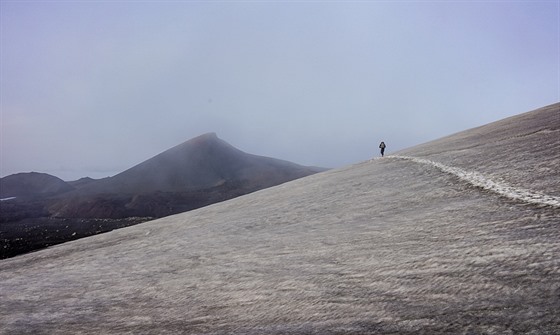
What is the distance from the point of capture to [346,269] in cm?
694

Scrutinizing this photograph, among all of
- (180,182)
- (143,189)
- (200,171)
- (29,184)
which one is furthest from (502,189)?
(29,184)

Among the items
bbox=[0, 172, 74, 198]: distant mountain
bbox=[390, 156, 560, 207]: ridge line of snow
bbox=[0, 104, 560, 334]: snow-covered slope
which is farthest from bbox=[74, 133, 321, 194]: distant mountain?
bbox=[390, 156, 560, 207]: ridge line of snow

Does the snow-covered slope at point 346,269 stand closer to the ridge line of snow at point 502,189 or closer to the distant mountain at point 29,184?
the ridge line of snow at point 502,189

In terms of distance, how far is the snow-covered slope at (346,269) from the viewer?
5098mm

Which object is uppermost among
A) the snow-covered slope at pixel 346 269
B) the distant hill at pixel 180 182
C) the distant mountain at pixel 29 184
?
the distant mountain at pixel 29 184

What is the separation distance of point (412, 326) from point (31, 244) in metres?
56.8

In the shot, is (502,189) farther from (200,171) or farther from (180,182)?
(200,171)

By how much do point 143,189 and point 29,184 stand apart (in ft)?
239

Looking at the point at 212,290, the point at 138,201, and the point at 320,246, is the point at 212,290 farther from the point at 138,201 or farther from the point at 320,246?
the point at 138,201

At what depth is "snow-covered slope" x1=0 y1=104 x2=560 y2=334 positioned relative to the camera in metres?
5.10

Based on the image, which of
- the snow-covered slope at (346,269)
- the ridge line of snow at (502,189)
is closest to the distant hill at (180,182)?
the snow-covered slope at (346,269)

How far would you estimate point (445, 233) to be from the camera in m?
7.28

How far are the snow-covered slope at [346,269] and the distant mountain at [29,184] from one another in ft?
565

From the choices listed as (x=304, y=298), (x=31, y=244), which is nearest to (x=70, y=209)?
(x=31, y=244)
